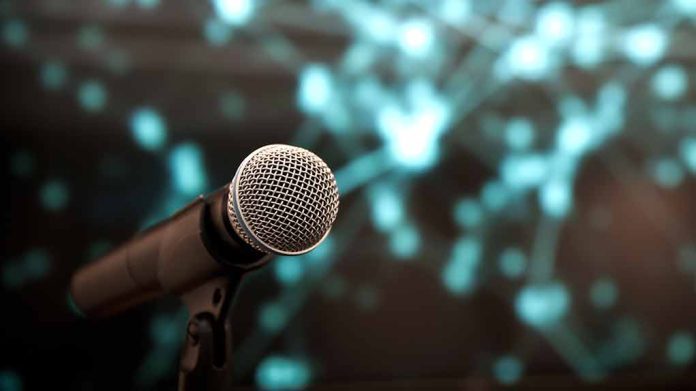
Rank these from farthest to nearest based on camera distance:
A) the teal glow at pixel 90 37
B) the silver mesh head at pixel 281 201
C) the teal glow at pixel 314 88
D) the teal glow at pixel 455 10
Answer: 1. the teal glow at pixel 455 10
2. the teal glow at pixel 314 88
3. the teal glow at pixel 90 37
4. the silver mesh head at pixel 281 201

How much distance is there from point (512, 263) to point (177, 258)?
Result: 3.60 ft

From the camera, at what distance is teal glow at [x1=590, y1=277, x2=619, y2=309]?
1743mm

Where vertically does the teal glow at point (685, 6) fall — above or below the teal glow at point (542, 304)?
above

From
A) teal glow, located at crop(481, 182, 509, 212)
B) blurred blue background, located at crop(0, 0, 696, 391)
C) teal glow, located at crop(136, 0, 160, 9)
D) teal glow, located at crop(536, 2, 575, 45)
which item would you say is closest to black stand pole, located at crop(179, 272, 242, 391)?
blurred blue background, located at crop(0, 0, 696, 391)

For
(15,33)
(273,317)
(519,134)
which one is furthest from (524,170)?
(15,33)

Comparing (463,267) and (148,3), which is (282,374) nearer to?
(463,267)

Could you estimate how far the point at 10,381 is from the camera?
1376 millimetres

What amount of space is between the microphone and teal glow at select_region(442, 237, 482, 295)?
2.99ft

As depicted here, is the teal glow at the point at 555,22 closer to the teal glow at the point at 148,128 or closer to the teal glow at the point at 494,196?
the teal glow at the point at 494,196

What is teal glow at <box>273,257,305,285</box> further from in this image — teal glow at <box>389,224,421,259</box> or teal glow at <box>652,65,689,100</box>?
teal glow at <box>652,65,689,100</box>

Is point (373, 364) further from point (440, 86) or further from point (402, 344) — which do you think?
point (440, 86)

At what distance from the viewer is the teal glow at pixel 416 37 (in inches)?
66.9

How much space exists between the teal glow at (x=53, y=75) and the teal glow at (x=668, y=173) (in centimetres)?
144

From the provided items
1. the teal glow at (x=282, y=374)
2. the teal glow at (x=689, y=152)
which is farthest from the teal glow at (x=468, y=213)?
the teal glow at (x=689, y=152)
